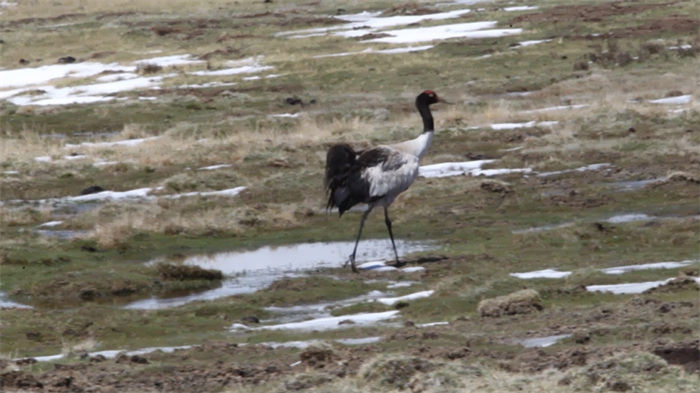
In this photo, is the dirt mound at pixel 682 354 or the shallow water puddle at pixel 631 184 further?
the shallow water puddle at pixel 631 184

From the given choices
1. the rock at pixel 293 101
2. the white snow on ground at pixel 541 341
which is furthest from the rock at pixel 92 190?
the white snow on ground at pixel 541 341

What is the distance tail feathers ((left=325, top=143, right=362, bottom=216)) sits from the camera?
64.6ft

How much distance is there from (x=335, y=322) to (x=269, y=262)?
6172 mm

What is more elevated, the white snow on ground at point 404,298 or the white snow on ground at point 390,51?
the white snow on ground at point 404,298

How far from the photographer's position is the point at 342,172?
19.8 metres

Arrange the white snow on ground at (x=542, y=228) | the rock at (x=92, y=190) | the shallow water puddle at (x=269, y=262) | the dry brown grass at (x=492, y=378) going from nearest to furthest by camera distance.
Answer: the dry brown grass at (x=492, y=378), the shallow water puddle at (x=269, y=262), the white snow on ground at (x=542, y=228), the rock at (x=92, y=190)

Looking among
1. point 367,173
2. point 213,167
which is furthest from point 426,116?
point 213,167

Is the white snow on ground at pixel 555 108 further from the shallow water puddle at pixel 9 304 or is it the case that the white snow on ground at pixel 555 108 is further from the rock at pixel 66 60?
the rock at pixel 66 60

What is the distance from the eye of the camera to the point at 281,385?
409 inches

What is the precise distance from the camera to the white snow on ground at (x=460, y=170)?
28.0 m

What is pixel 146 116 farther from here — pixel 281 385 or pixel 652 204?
pixel 281 385

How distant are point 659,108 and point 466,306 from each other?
2012 cm

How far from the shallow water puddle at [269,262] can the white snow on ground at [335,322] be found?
181cm

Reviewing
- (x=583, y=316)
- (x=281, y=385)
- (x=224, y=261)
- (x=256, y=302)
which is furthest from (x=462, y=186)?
(x=281, y=385)
